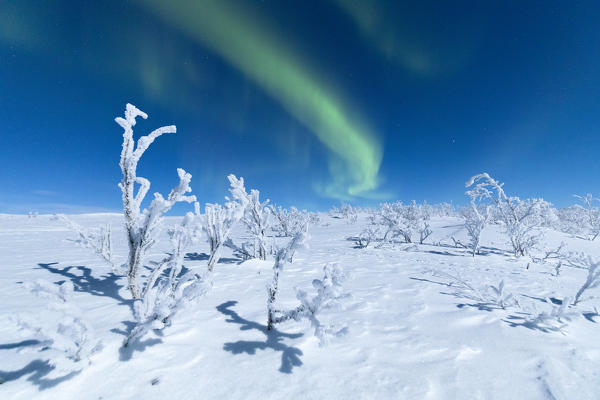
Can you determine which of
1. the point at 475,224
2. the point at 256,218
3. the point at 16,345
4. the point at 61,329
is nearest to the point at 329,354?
the point at 61,329

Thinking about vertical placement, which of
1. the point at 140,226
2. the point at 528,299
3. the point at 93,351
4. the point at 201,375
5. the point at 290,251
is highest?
the point at 140,226

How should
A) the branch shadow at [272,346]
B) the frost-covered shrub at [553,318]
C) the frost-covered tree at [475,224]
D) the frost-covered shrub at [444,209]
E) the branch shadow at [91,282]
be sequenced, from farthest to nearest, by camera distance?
1. the frost-covered shrub at [444,209]
2. the frost-covered tree at [475,224]
3. the branch shadow at [91,282]
4. the frost-covered shrub at [553,318]
5. the branch shadow at [272,346]

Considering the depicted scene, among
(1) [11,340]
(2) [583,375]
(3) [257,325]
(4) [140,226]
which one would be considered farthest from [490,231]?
(1) [11,340]

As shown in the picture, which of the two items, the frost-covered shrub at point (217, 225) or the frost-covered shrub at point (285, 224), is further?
the frost-covered shrub at point (285, 224)

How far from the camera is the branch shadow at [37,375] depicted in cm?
133

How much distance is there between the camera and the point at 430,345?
182 centimetres

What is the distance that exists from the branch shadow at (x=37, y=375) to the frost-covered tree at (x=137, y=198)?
106 cm

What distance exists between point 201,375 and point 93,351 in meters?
0.68

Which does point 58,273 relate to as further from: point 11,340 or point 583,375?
point 583,375

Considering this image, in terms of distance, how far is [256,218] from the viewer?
5.54m

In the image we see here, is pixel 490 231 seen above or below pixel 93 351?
above

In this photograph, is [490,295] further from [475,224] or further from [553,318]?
[475,224]

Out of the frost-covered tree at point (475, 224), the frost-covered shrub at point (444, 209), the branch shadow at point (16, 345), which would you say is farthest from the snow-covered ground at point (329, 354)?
the frost-covered shrub at point (444, 209)

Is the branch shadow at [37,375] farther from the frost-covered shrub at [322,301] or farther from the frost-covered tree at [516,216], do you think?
the frost-covered tree at [516,216]
